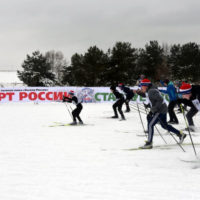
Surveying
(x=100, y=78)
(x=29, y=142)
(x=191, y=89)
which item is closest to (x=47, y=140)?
(x=29, y=142)

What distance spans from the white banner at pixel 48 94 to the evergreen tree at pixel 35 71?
26.2m

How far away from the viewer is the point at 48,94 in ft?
74.9

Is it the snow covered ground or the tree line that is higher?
the tree line

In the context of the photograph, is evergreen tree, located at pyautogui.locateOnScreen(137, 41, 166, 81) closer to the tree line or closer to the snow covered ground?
the tree line

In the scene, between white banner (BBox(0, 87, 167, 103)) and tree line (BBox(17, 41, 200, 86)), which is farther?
tree line (BBox(17, 41, 200, 86))

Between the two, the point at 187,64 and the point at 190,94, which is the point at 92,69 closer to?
the point at 187,64

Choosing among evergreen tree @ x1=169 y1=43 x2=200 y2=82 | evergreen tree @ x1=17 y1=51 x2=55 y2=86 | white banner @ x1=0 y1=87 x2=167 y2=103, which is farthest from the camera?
evergreen tree @ x1=169 y1=43 x2=200 y2=82

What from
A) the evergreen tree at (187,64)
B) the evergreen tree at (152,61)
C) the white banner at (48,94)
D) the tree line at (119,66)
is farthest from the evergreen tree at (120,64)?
the white banner at (48,94)

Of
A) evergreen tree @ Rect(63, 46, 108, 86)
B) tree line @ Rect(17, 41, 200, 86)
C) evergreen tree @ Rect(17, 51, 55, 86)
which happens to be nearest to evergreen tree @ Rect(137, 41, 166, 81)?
tree line @ Rect(17, 41, 200, 86)

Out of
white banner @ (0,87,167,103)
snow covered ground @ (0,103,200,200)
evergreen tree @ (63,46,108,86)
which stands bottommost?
snow covered ground @ (0,103,200,200)

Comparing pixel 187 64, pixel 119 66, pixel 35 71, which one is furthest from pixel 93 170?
pixel 187 64

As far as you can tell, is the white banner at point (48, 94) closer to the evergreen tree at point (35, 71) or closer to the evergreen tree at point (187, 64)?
the evergreen tree at point (35, 71)

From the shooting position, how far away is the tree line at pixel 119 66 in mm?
45062

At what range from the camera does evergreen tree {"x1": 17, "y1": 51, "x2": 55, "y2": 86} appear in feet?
161
